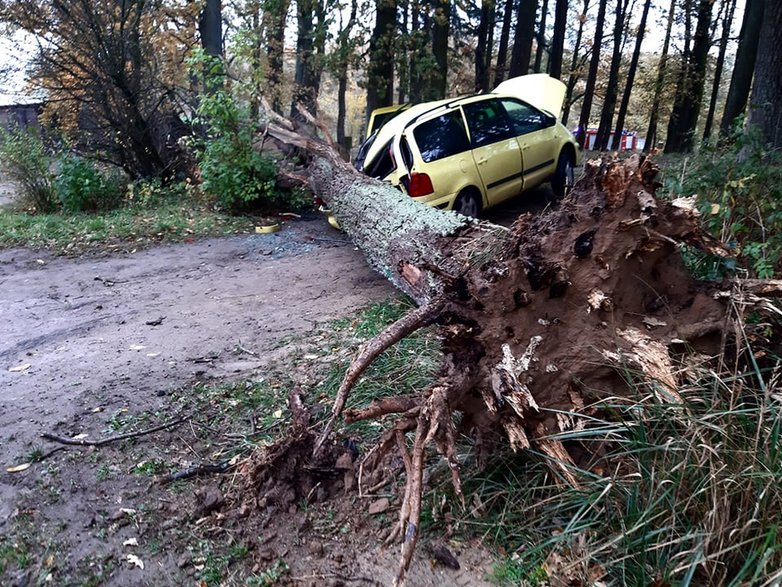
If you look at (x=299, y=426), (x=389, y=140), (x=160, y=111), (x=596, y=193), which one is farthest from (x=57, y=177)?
(x=596, y=193)

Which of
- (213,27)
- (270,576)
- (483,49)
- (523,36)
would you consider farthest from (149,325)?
(483,49)

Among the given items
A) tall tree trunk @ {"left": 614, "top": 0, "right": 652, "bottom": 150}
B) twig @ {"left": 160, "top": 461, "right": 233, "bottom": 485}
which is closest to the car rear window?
twig @ {"left": 160, "top": 461, "right": 233, "bottom": 485}

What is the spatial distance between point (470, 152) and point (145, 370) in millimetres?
5176

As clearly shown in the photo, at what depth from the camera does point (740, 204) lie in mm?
4762

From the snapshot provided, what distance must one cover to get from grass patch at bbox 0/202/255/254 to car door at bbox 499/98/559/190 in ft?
14.9

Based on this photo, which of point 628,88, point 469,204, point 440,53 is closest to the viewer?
point 469,204

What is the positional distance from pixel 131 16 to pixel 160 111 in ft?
6.27

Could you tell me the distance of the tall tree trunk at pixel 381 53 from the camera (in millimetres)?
15516

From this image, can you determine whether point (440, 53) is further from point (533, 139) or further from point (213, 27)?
point (533, 139)

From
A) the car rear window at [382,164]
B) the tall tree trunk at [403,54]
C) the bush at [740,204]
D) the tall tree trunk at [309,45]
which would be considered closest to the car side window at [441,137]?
the car rear window at [382,164]

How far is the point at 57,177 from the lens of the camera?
11367 mm

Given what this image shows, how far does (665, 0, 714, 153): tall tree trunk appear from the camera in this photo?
2081 centimetres

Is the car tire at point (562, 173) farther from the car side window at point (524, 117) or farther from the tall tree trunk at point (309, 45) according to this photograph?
the tall tree trunk at point (309, 45)

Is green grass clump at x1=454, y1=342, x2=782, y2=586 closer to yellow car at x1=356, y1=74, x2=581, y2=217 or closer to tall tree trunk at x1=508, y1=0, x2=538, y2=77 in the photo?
yellow car at x1=356, y1=74, x2=581, y2=217
